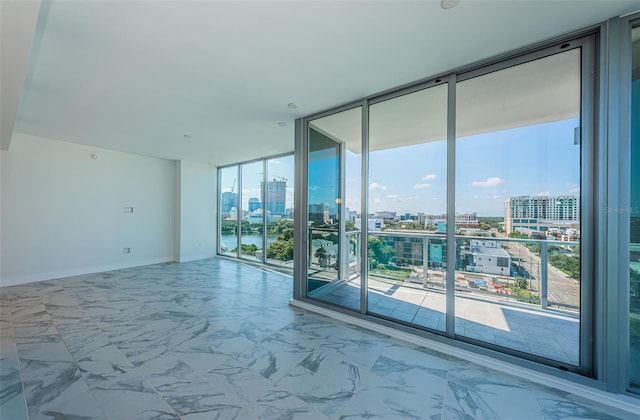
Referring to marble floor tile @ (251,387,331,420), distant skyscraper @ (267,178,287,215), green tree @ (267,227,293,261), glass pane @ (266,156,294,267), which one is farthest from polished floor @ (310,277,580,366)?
distant skyscraper @ (267,178,287,215)

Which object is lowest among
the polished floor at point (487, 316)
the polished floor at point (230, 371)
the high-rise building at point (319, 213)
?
the polished floor at point (230, 371)

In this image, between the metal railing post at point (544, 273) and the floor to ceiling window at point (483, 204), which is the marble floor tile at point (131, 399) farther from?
the metal railing post at point (544, 273)

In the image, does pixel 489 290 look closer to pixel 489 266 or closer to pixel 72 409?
pixel 489 266

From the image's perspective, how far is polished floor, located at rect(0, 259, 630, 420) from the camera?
1.73 meters

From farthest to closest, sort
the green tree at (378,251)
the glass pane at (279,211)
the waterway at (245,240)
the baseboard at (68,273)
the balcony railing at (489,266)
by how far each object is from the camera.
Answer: the waterway at (245,240), the glass pane at (279,211), the baseboard at (68,273), the green tree at (378,251), the balcony railing at (489,266)

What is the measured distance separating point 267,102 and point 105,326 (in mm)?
3455

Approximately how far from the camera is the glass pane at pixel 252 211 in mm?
6688

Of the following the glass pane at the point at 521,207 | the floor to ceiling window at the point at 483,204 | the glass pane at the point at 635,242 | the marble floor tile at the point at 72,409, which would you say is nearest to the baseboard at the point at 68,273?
the marble floor tile at the point at 72,409

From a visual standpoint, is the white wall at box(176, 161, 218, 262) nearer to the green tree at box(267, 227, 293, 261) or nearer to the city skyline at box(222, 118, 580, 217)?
the green tree at box(267, 227, 293, 261)

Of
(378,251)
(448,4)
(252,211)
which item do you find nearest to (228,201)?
(252,211)

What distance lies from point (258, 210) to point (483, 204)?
17.8 feet

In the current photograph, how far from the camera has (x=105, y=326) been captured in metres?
2.96

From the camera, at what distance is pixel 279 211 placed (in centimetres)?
627

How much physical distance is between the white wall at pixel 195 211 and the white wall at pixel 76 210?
1.34 ft
